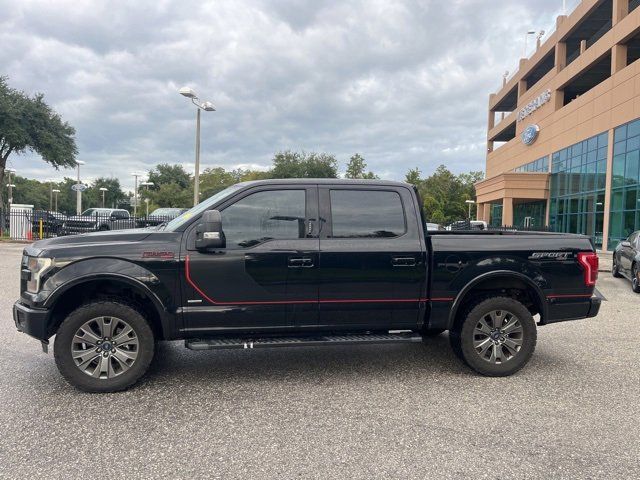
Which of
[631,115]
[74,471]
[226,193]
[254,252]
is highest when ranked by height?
[631,115]

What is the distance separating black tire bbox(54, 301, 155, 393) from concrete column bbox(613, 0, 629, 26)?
31127 millimetres

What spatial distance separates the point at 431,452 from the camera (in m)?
3.26

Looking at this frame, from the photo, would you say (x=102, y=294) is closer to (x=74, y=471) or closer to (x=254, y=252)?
(x=254, y=252)

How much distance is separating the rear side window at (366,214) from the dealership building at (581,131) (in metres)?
23.5

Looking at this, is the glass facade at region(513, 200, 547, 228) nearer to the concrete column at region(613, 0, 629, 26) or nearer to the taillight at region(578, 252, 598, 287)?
the concrete column at region(613, 0, 629, 26)

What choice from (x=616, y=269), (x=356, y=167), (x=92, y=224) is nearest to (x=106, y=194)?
(x=356, y=167)

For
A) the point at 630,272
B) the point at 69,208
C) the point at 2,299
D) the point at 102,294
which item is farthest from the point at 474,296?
the point at 69,208

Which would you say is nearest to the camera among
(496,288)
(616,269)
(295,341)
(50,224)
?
(295,341)

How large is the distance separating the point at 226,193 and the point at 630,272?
37.3ft

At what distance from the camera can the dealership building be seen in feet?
81.9

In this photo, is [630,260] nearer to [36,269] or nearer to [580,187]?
[36,269]

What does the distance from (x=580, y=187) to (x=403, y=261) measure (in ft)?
99.6

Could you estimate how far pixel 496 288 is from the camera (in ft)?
16.4

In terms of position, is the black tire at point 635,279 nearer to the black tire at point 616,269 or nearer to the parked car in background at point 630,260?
the parked car in background at point 630,260
